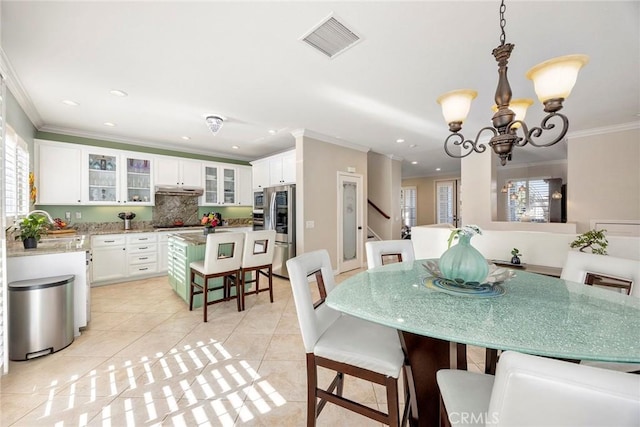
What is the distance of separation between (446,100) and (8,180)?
13.9 ft

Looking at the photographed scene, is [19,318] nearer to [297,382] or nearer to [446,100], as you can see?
[297,382]

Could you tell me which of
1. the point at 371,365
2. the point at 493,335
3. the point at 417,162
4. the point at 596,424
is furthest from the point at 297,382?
the point at 417,162

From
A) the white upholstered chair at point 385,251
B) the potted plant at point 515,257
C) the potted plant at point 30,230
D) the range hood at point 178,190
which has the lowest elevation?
the potted plant at point 515,257

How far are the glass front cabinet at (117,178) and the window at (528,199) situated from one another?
9.38 m

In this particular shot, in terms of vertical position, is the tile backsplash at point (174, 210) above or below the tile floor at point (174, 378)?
above

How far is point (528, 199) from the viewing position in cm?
770

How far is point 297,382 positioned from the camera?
188 cm

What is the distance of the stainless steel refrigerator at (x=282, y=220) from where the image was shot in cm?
434

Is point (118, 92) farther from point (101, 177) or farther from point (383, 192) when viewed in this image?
point (383, 192)

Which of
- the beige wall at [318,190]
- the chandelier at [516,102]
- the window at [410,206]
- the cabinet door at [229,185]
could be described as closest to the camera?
the chandelier at [516,102]

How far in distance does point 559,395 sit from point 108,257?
5.31 metres

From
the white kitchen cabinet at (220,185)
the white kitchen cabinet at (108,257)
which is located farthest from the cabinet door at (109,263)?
the white kitchen cabinet at (220,185)

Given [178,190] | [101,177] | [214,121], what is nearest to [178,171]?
[178,190]

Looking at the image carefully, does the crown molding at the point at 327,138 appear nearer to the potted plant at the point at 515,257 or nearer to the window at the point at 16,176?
the potted plant at the point at 515,257
